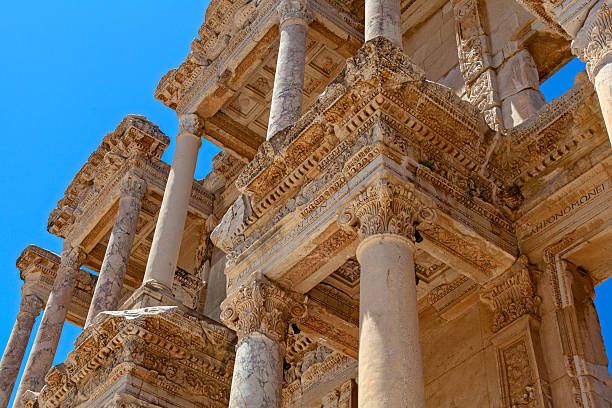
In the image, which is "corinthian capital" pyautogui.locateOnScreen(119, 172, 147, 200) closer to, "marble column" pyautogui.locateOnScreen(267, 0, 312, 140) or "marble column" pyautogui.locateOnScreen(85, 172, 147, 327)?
"marble column" pyautogui.locateOnScreen(85, 172, 147, 327)

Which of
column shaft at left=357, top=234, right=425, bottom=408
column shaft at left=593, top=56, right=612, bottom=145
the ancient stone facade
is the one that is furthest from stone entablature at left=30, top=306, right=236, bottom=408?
column shaft at left=593, top=56, right=612, bottom=145

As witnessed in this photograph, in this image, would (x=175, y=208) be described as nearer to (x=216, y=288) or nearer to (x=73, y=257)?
(x=216, y=288)

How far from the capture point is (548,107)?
10758mm

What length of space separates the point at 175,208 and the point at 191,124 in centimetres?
231

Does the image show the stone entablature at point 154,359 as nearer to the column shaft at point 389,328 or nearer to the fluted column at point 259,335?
the fluted column at point 259,335

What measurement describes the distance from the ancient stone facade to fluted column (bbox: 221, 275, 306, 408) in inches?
1.0

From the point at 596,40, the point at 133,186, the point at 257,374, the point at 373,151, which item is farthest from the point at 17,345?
the point at 596,40

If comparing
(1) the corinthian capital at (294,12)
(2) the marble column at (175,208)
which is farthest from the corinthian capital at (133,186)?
(1) the corinthian capital at (294,12)

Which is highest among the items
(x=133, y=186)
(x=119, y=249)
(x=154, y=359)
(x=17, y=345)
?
(x=133, y=186)

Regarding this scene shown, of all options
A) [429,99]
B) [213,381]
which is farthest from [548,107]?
[213,381]

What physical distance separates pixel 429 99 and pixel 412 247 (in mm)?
2159

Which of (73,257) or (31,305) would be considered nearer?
(73,257)

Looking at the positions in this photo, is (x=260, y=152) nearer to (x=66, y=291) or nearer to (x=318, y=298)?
(x=318, y=298)

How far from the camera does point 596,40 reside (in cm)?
684
